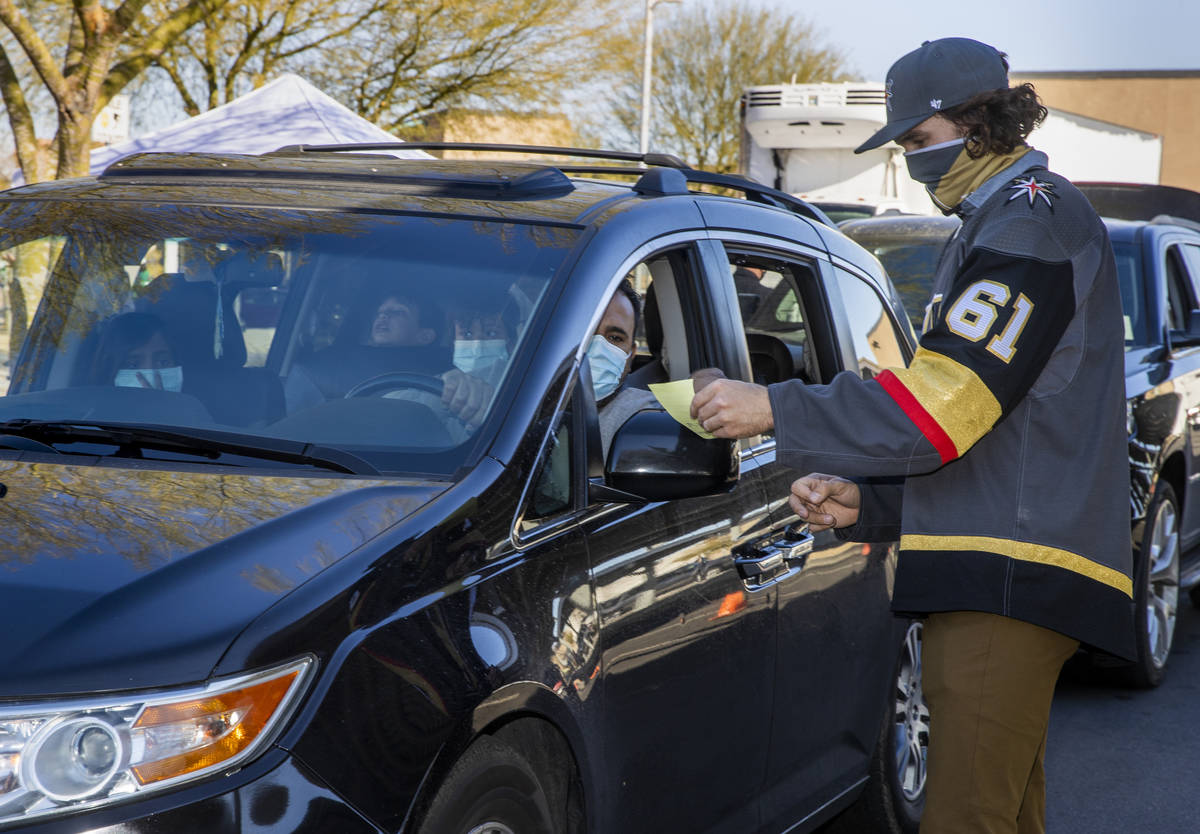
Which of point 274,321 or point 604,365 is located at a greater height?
point 274,321

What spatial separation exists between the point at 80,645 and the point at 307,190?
1.67 meters

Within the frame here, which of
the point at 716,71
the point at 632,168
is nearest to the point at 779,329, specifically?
the point at 632,168

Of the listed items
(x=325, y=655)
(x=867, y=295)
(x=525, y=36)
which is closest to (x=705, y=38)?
(x=525, y=36)

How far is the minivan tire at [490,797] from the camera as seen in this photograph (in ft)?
7.49

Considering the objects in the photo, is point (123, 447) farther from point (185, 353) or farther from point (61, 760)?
point (61, 760)

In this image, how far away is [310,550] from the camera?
2264 millimetres

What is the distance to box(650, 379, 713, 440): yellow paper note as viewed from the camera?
108 inches

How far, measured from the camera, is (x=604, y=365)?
340cm

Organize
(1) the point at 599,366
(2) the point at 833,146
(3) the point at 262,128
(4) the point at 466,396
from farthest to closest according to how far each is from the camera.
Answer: (2) the point at 833,146, (3) the point at 262,128, (1) the point at 599,366, (4) the point at 466,396

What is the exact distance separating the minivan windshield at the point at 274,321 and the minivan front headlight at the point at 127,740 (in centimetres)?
72

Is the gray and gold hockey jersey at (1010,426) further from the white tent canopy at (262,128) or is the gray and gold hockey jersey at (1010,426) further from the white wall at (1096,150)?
the white wall at (1096,150)

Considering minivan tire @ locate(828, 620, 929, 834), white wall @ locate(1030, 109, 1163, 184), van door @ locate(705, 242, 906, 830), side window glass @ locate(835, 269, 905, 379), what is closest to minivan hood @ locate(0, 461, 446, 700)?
van door @ locate(705, 242, 906, 830)

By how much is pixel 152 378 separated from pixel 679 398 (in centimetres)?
113

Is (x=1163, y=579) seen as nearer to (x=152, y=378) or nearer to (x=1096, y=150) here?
(x=152, y=378)
